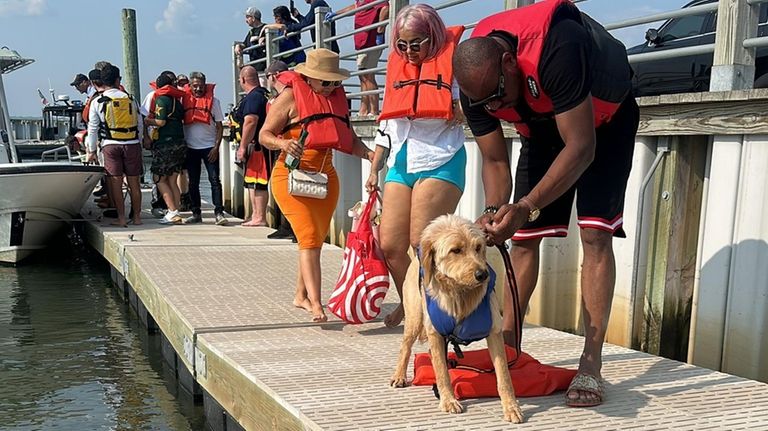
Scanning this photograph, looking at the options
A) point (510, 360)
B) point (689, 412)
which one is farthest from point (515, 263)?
point (689, 412)

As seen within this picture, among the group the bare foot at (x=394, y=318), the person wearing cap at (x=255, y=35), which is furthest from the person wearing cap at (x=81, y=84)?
the bare foot at (x=394, y=318)

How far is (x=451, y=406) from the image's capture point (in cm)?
318

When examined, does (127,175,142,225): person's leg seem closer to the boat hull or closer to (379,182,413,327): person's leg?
the boat hull

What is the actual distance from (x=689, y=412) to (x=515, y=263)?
1072mm

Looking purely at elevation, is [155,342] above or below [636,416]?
below

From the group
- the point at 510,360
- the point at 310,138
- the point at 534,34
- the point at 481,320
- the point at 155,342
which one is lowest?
the point at 155,342

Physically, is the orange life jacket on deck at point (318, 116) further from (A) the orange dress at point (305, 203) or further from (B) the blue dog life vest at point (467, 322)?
(B) the blue dog life vest at point (467, 322)

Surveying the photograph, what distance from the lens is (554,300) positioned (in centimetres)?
555

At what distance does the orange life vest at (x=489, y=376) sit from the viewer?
132 inches

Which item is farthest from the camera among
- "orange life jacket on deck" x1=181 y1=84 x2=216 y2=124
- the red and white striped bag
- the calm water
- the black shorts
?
"orange life jacket on deck" x1=181 y1=84 x2=216 y2=124

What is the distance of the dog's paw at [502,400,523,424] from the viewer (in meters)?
3.07

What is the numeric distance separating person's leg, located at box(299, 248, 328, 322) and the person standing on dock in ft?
5.67

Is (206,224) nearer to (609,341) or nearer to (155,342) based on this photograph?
(155,342)

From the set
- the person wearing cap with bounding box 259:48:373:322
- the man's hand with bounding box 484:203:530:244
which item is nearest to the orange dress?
the person wearing cap with bounding box 259:48:373:322
